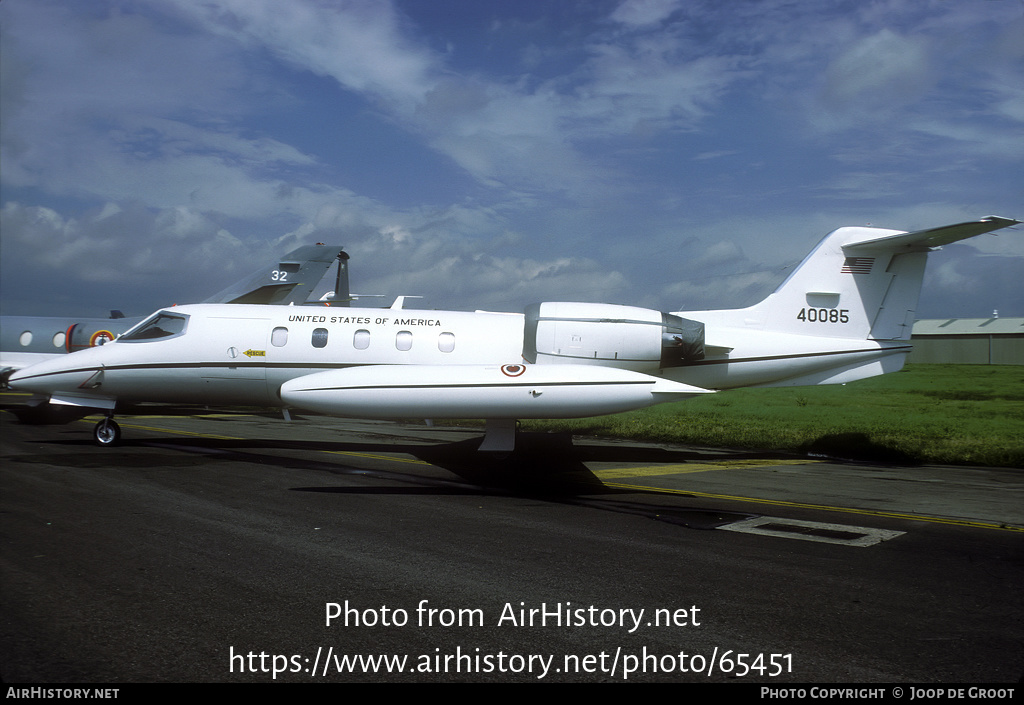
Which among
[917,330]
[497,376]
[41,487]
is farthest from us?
[917,330]

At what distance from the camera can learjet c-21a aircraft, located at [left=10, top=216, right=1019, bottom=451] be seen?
13.2m

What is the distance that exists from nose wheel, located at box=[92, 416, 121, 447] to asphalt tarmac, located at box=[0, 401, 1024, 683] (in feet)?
8.35

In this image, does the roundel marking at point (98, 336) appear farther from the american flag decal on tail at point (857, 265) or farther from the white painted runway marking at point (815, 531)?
the white painted runway marking at point (815, 531)

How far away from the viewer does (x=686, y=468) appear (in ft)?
42.2

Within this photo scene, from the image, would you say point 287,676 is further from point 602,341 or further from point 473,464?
point 602,341

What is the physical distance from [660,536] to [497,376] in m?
4.68

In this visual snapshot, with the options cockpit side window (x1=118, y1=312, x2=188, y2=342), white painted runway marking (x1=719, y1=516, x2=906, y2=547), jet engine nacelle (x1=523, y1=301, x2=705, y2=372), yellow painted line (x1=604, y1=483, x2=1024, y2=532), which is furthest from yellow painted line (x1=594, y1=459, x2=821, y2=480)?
cockpit side window (x1=118, y1=312, x2=188, y2=342)

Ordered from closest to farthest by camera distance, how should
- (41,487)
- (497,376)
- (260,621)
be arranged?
(260,621)
(41,487)
(497,376)

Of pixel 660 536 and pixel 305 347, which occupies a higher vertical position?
pixel 305 347

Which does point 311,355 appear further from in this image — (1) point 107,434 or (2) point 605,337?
(2) point 605,337

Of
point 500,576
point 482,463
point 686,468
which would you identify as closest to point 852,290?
point 686,468

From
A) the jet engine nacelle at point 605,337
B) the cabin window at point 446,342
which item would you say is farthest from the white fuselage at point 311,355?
the jet engine nacelle at point 605,337

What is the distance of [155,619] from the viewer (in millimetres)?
4711
